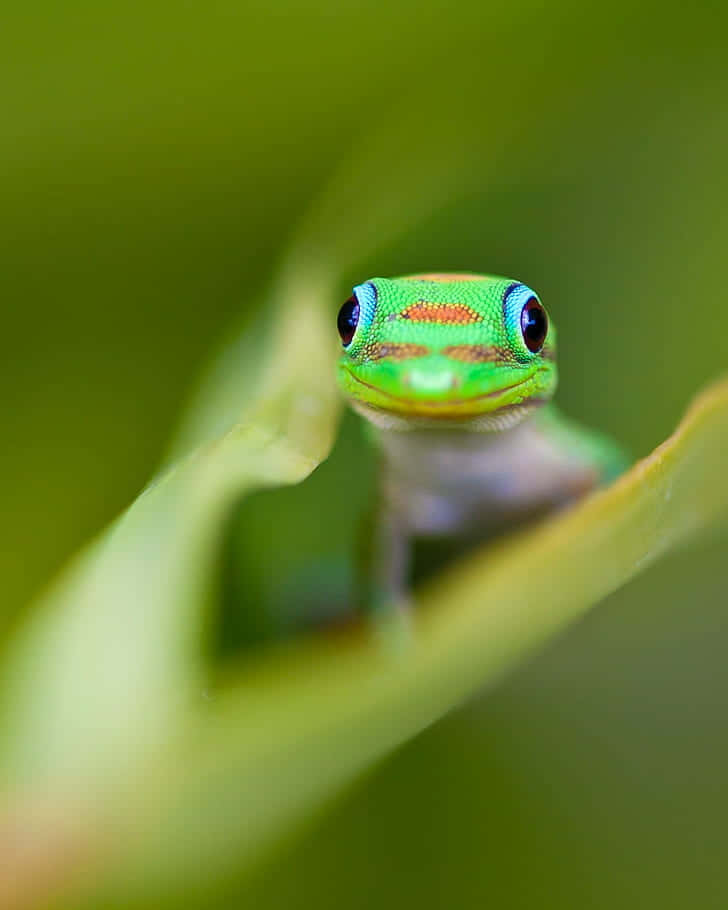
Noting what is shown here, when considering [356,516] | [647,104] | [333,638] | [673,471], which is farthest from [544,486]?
[673,471]

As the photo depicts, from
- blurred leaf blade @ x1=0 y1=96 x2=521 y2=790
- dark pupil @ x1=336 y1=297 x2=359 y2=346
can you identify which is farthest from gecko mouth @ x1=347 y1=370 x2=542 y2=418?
blurred leaf blade @ x1=0 y1=96 x2=521 y2=790

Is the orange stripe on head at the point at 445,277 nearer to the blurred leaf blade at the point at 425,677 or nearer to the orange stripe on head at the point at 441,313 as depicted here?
the orange stripe on head at the point at 441,313

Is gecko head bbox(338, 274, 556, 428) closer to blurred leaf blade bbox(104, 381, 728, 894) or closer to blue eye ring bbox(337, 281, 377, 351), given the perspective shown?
blue eye ring bbox(337, 281, 377, 351)

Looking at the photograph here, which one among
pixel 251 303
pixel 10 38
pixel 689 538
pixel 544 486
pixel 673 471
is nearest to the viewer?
pixel 673 471

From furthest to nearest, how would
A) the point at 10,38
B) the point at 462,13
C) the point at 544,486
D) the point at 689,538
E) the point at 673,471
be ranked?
the point at 544,486
the point at 462,13
the point at 10,38
the point at 689,538
the point at 673,471

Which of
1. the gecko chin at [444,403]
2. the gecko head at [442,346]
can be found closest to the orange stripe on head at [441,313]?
the gecko head at [442,346]

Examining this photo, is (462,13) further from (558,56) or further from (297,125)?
(297,125)

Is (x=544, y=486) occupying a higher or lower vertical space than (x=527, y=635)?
higher
